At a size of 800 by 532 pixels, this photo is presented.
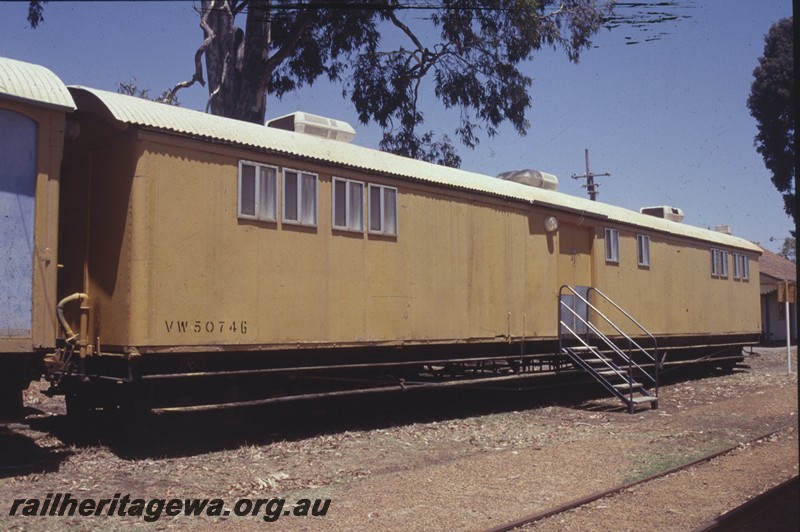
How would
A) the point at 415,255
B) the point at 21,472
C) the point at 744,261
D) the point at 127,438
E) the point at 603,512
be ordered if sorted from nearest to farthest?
1. the point at 603,512
2. the point at 21,472
3. the point at 127,438
4. the point at 415,255
5. the point at 744,261

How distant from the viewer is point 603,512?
20.4 feet

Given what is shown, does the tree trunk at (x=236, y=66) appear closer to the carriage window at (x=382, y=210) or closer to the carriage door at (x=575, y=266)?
Answer: the carriage door at (x=575, y=266)

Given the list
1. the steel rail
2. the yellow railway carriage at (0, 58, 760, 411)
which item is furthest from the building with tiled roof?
the steel rail

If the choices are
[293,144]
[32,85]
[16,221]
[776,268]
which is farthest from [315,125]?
[776,268]

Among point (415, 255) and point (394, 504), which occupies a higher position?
point (415, 255)

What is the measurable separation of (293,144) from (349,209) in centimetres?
113

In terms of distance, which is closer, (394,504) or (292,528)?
(292,528)

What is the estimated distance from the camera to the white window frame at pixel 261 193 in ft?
28.3

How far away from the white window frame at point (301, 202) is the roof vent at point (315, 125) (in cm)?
117

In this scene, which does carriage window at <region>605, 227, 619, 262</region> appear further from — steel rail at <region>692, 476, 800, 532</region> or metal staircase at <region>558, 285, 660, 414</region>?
steel rail at <region>692, 476, 800, 532</region>

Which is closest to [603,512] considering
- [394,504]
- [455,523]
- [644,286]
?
[455,523]

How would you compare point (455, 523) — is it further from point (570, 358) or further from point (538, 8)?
point (538, 8)

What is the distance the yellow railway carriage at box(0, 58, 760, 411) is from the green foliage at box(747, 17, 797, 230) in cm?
1854

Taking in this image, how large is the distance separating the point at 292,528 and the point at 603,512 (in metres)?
2.59
